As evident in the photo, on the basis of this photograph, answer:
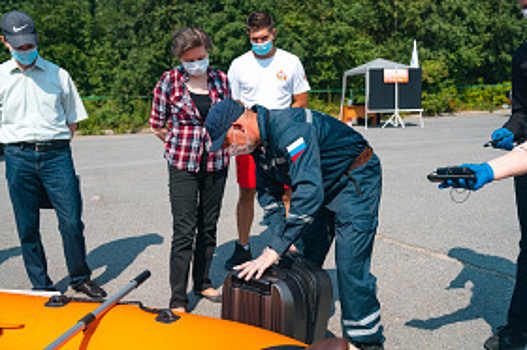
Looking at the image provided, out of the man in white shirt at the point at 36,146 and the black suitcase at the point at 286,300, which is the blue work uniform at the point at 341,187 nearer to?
the black suitcase at the point at 286,300

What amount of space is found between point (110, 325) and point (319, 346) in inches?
33.4

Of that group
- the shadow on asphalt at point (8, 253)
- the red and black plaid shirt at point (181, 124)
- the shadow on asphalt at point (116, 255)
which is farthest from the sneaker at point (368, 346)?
the shadow on asphalt at point (8, 253)

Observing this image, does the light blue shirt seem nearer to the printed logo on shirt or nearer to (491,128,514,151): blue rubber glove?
the printed logo on shirt

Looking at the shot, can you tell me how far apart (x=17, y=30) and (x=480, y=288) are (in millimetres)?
3901

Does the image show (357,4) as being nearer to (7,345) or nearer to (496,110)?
(496,110)

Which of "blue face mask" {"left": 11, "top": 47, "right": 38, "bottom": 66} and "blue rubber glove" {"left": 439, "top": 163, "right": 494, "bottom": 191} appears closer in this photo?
"blue rubber glove" {"left": 439, "top": 163, "right": 494, "bottom": 191}

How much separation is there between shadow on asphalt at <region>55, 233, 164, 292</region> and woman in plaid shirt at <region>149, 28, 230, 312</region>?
1.04 m

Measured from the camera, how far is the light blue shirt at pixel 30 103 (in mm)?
3809

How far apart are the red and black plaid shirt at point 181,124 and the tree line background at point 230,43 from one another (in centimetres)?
1643

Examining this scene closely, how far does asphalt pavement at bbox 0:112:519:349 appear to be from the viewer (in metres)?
3.55

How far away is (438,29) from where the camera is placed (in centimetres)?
2848

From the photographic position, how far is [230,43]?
22.7 meters

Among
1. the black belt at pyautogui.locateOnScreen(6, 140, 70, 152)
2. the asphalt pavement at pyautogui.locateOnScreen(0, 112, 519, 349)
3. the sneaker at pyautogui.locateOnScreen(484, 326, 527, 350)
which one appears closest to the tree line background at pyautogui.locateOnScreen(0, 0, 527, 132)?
the asphalt pavement at pyautogui.locateOnScreen(0, 112, 519, 349)

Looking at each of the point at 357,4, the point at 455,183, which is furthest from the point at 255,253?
the point at 357,4
